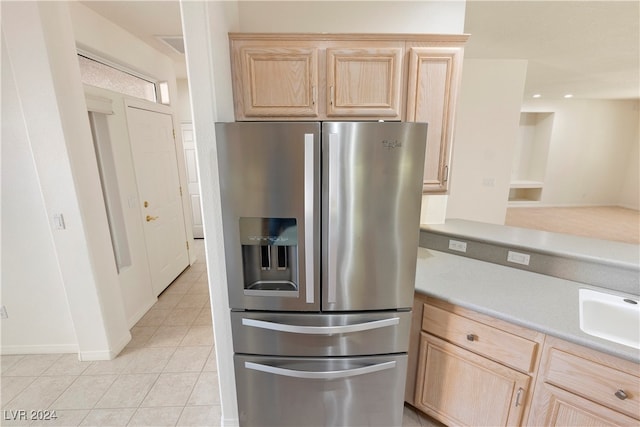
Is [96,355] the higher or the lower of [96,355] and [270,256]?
the lower

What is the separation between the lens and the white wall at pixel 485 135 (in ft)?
10.9

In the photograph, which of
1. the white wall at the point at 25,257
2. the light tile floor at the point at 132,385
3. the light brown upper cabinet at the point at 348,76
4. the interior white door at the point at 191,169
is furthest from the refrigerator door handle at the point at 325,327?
the interior white door at the point at 191,169

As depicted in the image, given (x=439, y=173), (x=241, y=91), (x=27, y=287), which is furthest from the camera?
(x=27, y=287)

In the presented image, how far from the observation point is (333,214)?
1224mm

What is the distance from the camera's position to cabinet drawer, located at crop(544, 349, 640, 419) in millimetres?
1021

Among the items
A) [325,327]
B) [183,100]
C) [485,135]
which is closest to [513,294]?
[325,327]

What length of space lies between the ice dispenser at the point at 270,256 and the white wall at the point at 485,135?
283cm

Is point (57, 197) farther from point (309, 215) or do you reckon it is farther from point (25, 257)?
point (309, 215)

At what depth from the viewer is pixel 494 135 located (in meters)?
3.44

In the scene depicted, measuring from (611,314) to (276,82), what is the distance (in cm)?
221

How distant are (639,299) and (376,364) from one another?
138 centimetres

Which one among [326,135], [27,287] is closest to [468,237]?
[326,135]

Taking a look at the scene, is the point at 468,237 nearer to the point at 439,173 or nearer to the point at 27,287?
the point at 439,173

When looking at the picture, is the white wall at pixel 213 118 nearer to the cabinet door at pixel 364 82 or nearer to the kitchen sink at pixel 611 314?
the cabinet door at pixel 364 82
